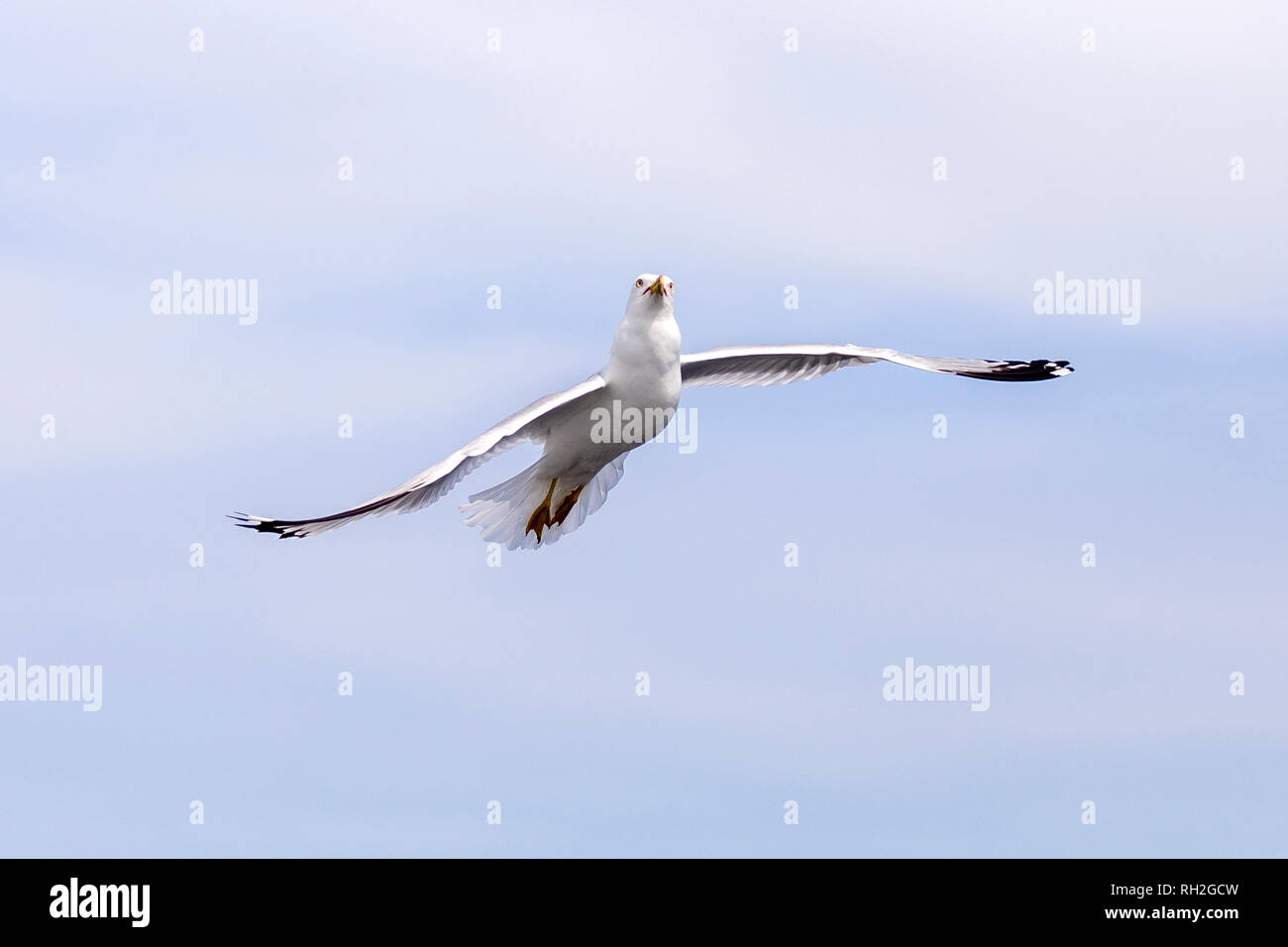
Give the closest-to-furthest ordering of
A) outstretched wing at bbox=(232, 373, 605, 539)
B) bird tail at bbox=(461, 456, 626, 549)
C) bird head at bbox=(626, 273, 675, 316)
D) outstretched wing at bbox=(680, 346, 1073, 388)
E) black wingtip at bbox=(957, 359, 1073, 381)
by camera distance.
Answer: outstretched wing at bbox=(232, 373, 605, 539)
bird head at bbox=(626, 273, 675, 316)
bird tail at bbox=(461, 456, 626, 549)
outstretched wing at bbox=(680, 346, 1073, 388)
black wingtip at bbox=(957, 359, 1073, 381)

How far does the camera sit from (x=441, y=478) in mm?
17672

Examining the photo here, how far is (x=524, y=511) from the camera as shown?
21078 mm

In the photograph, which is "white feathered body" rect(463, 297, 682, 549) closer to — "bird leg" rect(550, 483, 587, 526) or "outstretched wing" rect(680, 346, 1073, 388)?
"bird leg" rect(550, 483, 587, 526)

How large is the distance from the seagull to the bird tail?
0.01 meters

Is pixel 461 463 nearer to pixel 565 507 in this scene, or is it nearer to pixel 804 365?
pixel 565 507

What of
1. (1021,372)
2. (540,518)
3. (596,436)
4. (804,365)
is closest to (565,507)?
(540,518)

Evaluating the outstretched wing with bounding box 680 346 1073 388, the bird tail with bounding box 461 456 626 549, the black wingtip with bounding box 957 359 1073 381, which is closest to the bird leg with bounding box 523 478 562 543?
the bird tail with bounding box 461 456 626 549

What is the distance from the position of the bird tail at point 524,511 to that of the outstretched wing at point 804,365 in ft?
5.08

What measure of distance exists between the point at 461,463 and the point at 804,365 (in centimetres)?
591

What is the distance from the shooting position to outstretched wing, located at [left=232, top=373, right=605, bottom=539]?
17078 millimetres

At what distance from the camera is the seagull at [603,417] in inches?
703

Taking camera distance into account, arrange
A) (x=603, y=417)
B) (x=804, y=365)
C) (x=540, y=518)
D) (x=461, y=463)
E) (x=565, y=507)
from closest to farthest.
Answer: (x=461, y=463)
(x=603, y=417)
(x=540, y=518)
(x=565, y=507)
(x=804, y=365)

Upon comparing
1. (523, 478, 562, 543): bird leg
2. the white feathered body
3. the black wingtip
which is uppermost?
the black wingtip

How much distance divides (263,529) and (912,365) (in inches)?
344
